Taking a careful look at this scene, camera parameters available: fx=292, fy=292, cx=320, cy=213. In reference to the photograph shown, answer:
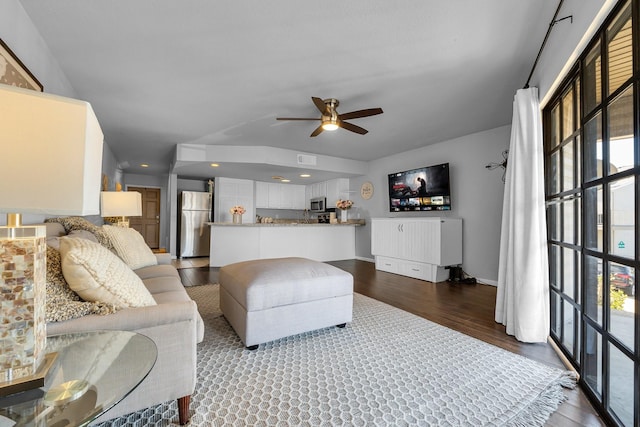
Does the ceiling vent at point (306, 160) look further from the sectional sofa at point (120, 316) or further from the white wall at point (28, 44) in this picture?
the sectional sofa at point (120, 316)

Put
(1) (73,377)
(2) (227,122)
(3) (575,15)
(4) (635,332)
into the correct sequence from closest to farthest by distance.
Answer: (1) (73,377), (4) (635,332), (3) (575,15), (2) (227,122)

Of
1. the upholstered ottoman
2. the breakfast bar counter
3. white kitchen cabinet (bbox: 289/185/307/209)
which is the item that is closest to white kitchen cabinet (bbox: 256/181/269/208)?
white kitchen cabinet (bbox: 289/185/307/209)

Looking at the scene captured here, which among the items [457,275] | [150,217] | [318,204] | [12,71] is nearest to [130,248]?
[12,71]

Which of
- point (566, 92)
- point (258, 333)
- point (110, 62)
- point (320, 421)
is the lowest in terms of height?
point (320, 421)

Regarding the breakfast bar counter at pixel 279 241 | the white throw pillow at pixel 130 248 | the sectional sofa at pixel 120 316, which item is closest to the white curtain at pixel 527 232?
the sectional sofa at pixel 120 316

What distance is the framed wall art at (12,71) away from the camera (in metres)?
1.51

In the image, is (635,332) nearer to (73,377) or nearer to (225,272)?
(73,377)

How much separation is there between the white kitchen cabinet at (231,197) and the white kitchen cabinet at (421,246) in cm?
340

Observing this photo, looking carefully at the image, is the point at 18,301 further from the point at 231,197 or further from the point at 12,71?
the point at 231,197

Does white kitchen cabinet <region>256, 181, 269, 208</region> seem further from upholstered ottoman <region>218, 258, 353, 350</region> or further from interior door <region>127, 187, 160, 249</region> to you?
upholstered ottoman <region>218, 258, 353, 350</region>

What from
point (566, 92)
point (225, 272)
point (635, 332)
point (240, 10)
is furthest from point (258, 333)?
point (566, 92)

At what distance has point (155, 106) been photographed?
10.8 ft

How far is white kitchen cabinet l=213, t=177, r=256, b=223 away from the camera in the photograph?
264 inches

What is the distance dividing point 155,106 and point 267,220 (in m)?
3.73
